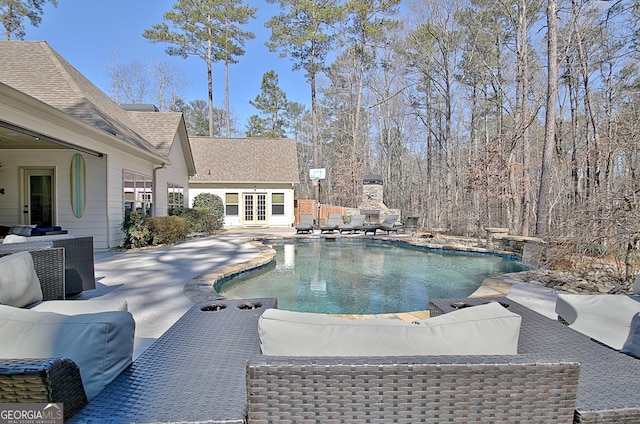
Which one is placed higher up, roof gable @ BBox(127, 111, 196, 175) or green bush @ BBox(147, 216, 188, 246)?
roof gable @ BBox(127, 111, 196, 175)

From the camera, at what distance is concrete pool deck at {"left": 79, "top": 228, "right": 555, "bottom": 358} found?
3.64 m

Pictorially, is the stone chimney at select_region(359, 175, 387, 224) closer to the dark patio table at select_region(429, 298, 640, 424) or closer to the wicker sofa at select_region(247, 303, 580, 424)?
the dark patio table at select_region(429, 298, 640, 424)

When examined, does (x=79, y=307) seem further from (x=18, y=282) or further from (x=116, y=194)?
(x=116, y=194)

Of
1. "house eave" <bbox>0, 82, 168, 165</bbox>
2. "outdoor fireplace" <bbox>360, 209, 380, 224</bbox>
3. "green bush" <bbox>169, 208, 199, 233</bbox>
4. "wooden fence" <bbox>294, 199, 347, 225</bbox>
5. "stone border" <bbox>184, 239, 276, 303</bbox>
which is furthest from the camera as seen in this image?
"wooden fence" <bbox>294, 199, 347, 225</bbox>

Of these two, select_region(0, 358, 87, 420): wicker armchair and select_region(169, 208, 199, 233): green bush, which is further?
select_region(169, 208, 199, 233): green bush

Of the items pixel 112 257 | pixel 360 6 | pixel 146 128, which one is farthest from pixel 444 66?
pixel 112 257

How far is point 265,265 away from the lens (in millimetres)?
7039

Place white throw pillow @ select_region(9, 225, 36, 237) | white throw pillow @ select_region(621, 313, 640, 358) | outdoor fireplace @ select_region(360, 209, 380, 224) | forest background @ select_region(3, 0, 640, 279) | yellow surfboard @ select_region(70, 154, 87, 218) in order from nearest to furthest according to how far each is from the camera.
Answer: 1. white throw pillow @ select_region(621, 313, 640, 358)
2. white throw pillow @ select_region(9, 225, 36, 237)
3. yellow surfboard @ select_region(70, 154, 87, 218)
4. forest background @ select_region(3, 0, 640, 279)
5. outdoor fireplace @ select_region(360, 209, 380, 224)

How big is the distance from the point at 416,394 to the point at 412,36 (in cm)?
1781

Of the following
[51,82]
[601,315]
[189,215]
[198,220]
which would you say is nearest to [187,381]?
[601,315]

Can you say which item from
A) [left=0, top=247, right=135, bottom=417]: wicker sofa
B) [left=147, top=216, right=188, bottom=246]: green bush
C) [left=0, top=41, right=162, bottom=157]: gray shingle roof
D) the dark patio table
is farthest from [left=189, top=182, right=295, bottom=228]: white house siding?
[left=0, top=247, right=135, bottom=417]: wicker sofa

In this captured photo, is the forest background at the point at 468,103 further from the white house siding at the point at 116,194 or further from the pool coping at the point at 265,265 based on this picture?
the white house siding at the point at 116,194

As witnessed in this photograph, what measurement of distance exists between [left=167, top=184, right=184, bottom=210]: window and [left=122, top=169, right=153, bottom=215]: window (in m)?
1.50

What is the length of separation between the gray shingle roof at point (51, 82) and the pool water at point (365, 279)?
4842 millimetres
